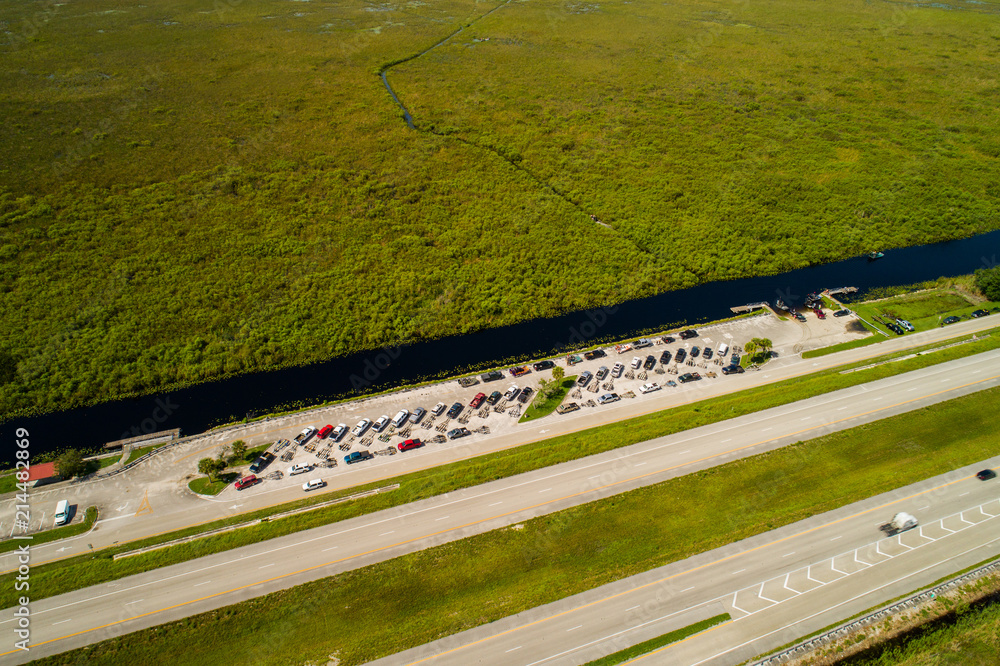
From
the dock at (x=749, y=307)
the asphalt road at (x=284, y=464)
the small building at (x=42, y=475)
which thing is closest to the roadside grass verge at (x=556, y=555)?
the asphalt road at (x=284, y=464)

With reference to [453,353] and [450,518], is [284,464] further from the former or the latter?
[453,353]

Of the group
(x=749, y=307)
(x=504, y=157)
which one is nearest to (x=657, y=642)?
(x=749, y=307)

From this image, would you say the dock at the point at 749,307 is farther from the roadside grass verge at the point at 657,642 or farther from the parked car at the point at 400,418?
the parked car at the point at 400,418

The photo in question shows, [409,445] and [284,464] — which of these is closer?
[284,464]

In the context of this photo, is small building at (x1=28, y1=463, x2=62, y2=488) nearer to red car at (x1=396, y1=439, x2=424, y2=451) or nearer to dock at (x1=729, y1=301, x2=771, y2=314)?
red car at (x1=396, y1=439, x2=424, y2=451)

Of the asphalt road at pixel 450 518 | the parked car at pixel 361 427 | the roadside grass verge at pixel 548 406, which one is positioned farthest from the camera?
the roadside grass verge at pixel 548 406

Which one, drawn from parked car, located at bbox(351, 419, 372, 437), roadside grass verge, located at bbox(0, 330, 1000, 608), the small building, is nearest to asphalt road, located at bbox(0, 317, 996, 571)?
the small building
